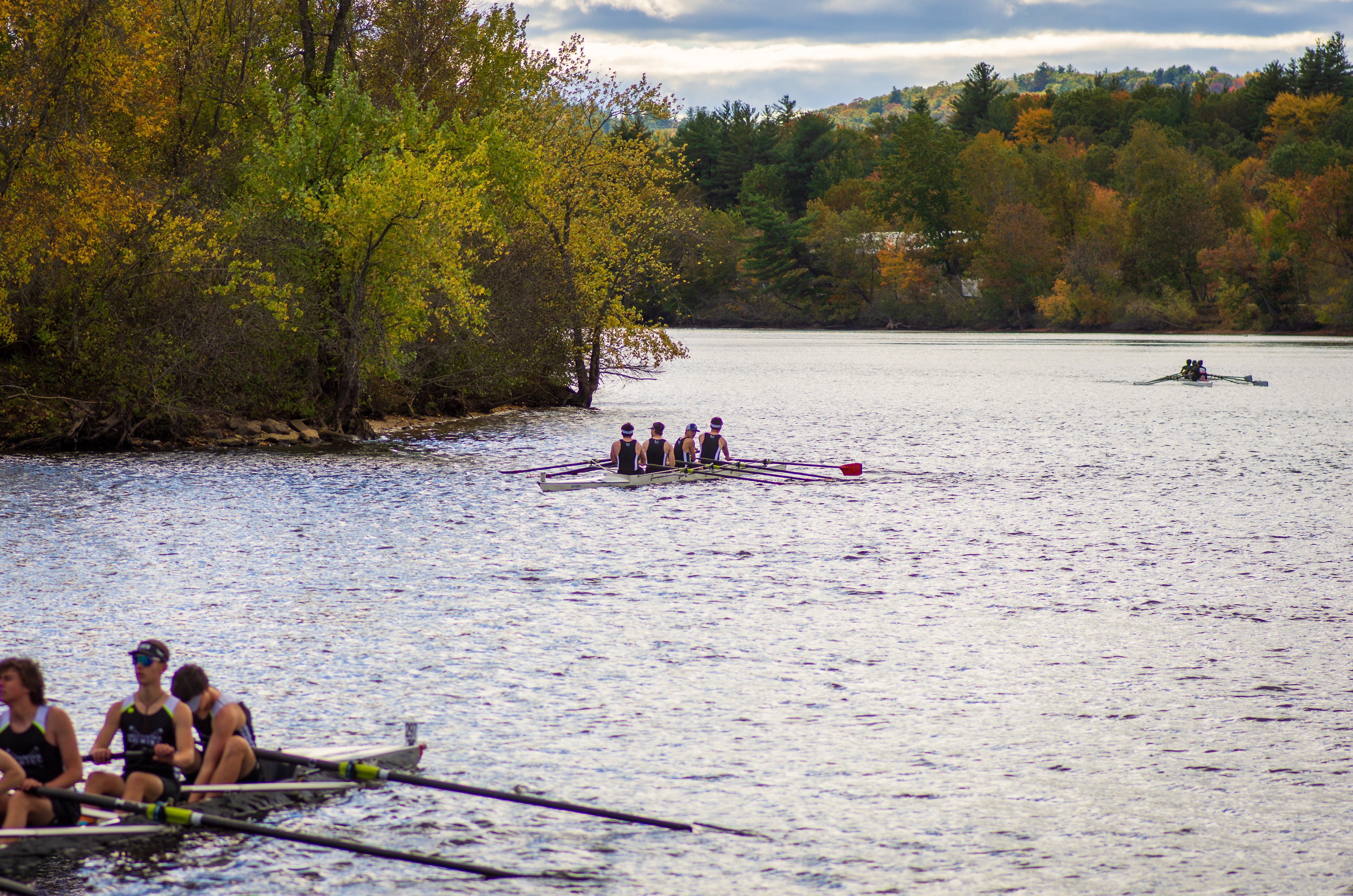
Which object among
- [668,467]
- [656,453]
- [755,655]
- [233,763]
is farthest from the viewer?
[668,467]

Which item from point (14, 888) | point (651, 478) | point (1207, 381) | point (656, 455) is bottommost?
point (14, 888)

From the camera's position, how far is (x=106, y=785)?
10.1 meters

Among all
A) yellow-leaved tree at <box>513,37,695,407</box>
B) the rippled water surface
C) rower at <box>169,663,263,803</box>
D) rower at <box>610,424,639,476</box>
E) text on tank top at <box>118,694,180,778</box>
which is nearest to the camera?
text on tank top at <box>118,694,180,778</box>

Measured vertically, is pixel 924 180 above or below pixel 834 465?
above

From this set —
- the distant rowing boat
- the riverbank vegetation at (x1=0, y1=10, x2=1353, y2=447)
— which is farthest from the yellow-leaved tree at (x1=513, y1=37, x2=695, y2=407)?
the distant rowing boat

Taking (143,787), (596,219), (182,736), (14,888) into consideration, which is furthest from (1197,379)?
(14,888)

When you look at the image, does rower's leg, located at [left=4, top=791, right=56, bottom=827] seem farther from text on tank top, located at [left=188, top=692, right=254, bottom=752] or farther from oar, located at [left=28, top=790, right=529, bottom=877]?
text on tank top, located at [left=188, top=692, right=254, bottom=752]

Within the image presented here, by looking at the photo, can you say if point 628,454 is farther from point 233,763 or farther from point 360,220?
point 233,763

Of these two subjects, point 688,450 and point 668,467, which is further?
point 688,450

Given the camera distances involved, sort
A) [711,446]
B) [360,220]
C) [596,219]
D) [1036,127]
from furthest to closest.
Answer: [1036,127] < [596,219] < [360,220] < [711,446]

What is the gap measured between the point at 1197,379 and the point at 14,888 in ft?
228

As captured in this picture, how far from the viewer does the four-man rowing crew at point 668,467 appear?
33.3m

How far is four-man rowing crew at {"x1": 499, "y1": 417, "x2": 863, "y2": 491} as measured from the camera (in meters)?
33.3

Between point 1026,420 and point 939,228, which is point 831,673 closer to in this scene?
point 1026,420
